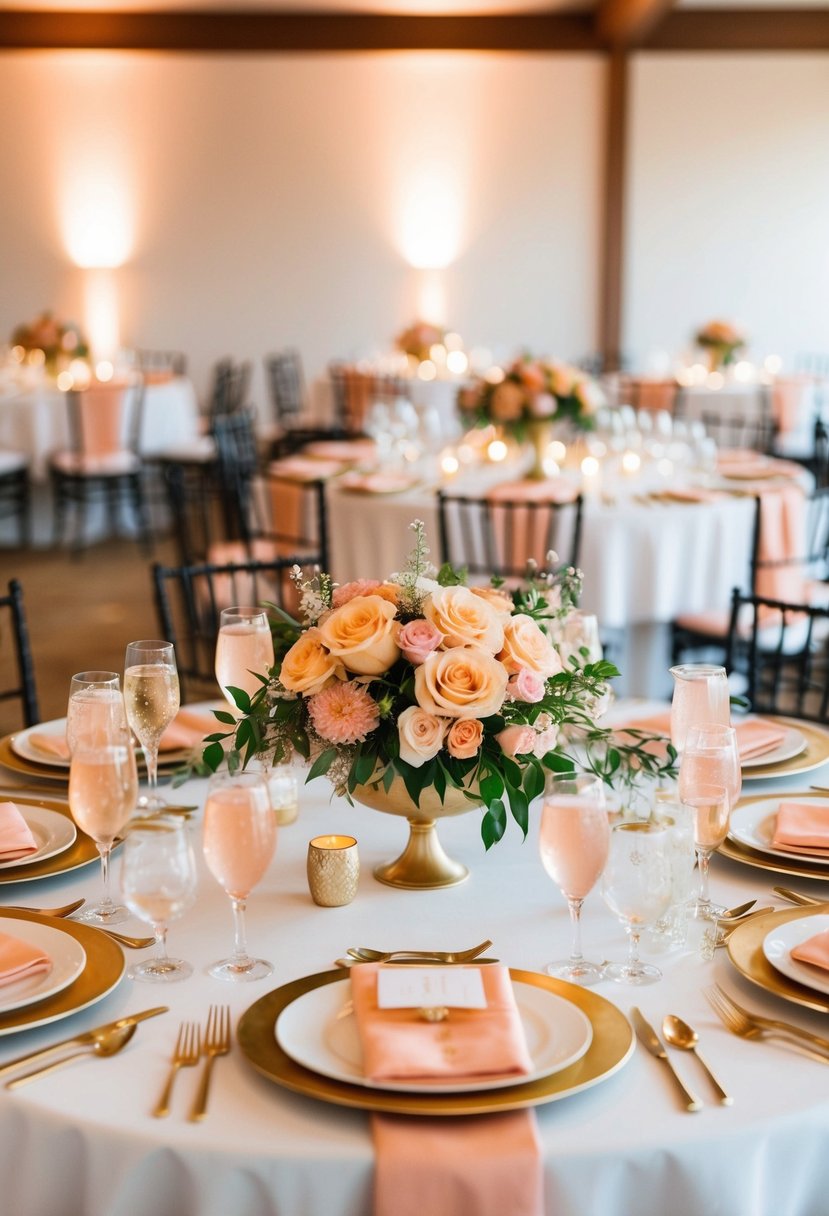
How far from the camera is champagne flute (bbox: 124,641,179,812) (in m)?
1.78

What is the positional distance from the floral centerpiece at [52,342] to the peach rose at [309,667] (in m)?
7.45

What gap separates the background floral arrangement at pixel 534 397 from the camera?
4.52 m

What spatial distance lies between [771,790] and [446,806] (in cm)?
63

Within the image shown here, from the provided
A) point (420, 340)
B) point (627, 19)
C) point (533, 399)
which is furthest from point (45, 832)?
point (627, 19)

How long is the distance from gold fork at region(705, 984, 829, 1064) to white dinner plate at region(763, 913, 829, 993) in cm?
5

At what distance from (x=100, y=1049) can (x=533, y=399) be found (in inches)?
138

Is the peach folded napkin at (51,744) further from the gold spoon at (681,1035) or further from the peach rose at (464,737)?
the gold spoon at (681,1035)

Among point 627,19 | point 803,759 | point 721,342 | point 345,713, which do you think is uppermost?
point 627,19

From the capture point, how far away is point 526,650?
1.53m

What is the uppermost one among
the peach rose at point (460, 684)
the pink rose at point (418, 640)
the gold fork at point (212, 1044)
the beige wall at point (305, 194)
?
the beige wall at point (305, 194)

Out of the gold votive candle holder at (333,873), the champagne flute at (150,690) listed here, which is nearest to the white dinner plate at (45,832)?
the champagne flute at (150,690)

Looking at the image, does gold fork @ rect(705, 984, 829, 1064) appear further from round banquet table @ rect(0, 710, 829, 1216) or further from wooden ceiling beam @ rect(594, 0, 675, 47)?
wooden ceiling beam @ rect(594, 0, 675, 47)

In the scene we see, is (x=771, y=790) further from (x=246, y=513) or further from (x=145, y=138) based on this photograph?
(x=145, y=138)

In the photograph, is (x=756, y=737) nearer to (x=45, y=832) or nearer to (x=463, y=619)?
(x=463, y=619)
